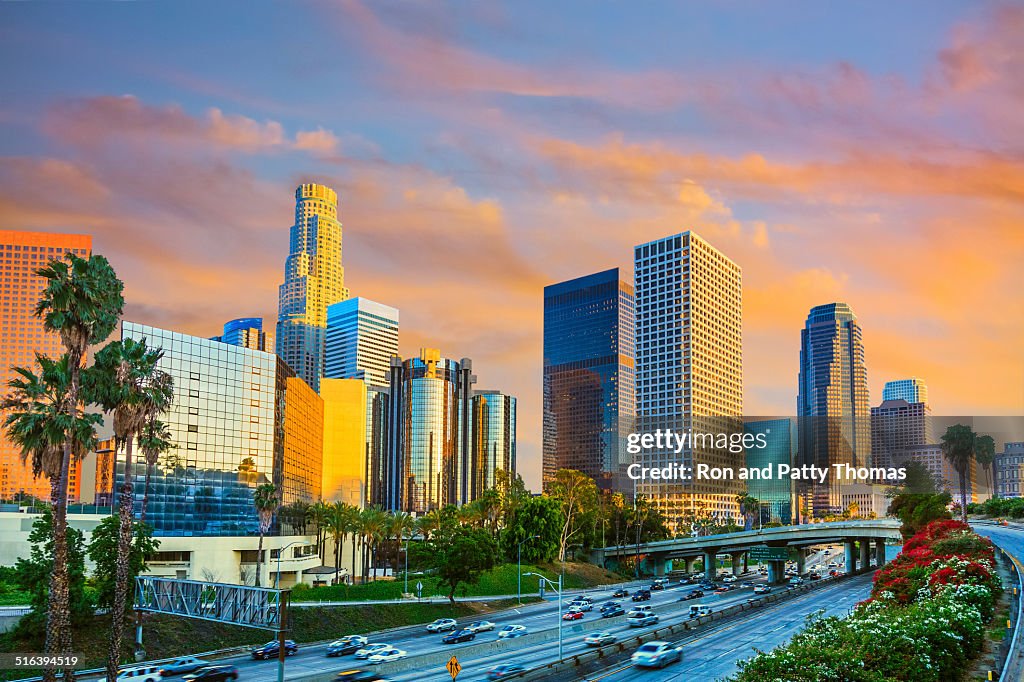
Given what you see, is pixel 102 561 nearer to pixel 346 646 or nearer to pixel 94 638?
pixel 94 638

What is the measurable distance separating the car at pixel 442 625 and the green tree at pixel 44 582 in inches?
1441

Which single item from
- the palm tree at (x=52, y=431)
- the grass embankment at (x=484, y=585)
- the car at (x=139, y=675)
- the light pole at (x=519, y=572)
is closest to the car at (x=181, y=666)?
the car at (x=139, y=675)

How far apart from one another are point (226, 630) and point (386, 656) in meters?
16.2

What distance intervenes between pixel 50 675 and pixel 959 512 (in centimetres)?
14536

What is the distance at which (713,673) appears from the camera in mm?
65500

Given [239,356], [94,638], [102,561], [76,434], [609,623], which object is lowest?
[609,623]

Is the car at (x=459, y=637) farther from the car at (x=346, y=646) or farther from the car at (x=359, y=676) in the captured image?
the car at (x=359, y=676)

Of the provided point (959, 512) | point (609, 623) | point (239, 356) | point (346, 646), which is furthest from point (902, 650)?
point (959, 512)

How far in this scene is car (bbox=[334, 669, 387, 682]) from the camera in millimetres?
61688

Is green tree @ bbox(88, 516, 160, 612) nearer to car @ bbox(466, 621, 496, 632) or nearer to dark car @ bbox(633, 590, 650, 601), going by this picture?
car @ bbox(466, 621, 496, 632)

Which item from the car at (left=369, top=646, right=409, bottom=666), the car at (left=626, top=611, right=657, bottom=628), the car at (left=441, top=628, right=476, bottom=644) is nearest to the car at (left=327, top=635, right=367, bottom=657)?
the car at (left=369, top=646, right=409, bottom=666)

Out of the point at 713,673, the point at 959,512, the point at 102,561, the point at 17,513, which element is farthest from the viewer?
the point at 959,512

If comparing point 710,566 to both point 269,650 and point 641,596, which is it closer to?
point 641,596

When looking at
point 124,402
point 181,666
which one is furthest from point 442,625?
point 124,402
